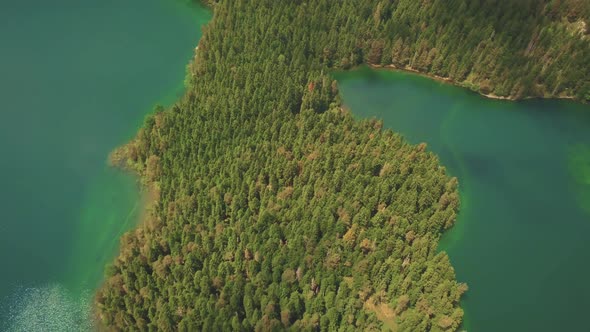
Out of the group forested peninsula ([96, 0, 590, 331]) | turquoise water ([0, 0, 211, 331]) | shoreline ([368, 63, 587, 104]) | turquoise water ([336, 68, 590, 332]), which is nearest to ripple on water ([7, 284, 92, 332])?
turquoise water ([0, 0, 211, 331])

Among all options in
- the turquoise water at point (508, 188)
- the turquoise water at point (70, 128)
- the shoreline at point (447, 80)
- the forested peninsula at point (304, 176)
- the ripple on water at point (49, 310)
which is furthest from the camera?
the shoreline at point (447, 80)

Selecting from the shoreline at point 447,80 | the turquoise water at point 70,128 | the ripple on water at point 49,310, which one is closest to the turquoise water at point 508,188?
the shoreline at point 447,80

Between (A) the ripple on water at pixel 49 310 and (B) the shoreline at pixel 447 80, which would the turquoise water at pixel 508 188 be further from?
(A) the ripple on water at pixel 49 310

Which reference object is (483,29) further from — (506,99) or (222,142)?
(222,142)

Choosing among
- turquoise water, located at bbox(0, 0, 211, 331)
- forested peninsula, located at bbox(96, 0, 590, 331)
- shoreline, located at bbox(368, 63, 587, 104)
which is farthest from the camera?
shoreline, located at bbox(368, 63, 587, 104)

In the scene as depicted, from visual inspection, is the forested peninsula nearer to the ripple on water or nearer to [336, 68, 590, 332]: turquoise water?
the ripple on water

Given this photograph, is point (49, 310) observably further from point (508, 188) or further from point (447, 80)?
point (447, 80)
